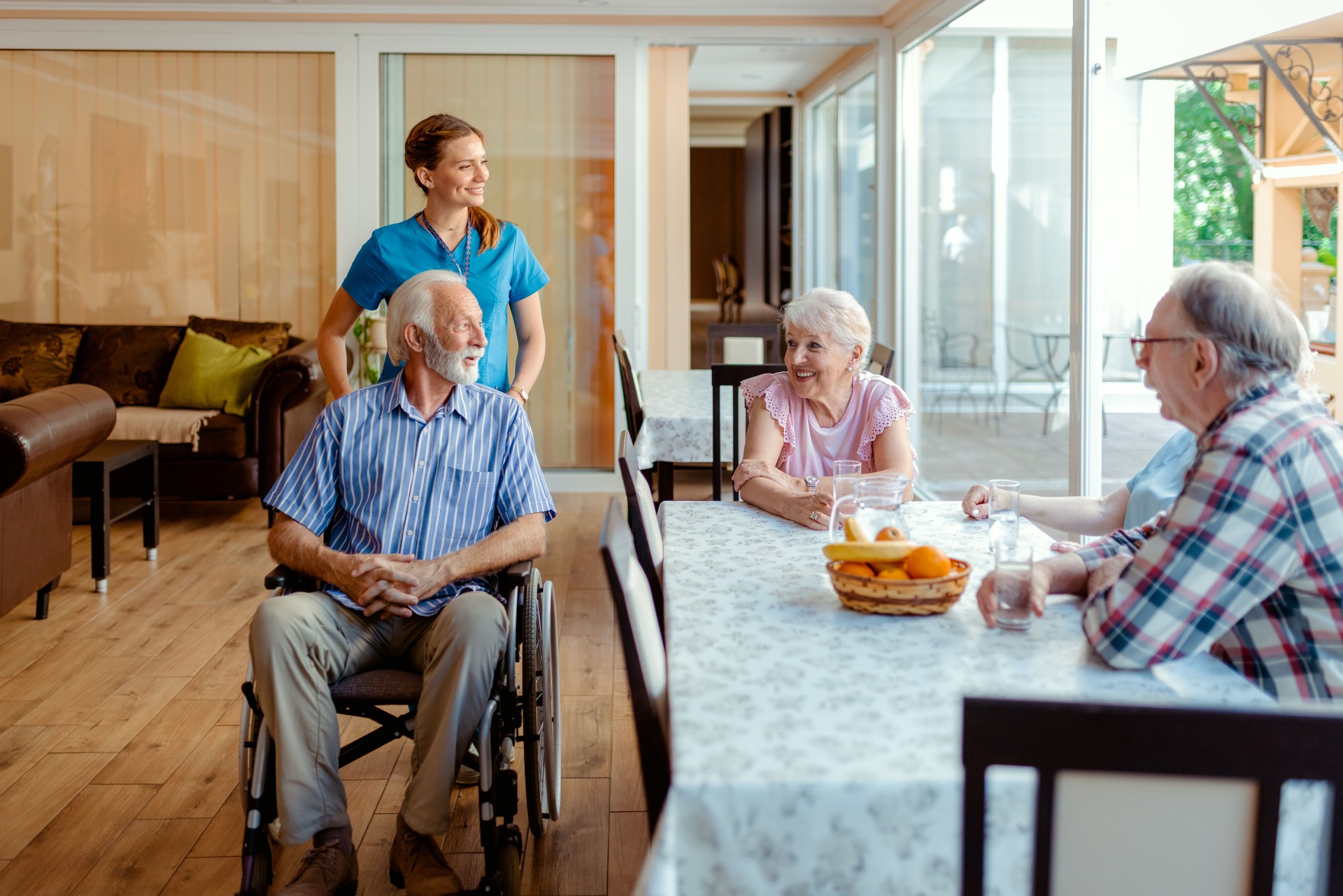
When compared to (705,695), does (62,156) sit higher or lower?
higher

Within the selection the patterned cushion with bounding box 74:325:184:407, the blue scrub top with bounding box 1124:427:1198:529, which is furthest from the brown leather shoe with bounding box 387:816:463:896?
the patterned cushion with bounding box 74:325:184:407

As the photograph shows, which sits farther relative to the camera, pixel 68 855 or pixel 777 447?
pixel 777 447

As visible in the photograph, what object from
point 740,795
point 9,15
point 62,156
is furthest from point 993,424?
point 9,15

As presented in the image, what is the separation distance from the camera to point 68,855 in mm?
2344

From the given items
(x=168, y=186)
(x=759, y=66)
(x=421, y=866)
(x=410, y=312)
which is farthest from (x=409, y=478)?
(x=759, y=66)

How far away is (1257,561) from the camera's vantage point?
1.32 metres

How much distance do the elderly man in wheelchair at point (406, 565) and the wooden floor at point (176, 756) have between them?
0.92 ft

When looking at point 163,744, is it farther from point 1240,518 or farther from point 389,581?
point 1240,518

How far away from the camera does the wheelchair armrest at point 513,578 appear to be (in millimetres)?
2205

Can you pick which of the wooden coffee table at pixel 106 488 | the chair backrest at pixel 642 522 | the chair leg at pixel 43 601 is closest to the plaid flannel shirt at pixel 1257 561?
the chair backrest at pixel 642 522

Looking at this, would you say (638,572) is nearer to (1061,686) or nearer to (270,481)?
(1061,686)

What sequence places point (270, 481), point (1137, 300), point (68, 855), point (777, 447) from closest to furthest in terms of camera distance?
point (68, 855), point (777, 447), point (1137, 300), point (270, 481)

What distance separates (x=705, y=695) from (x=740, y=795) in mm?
244

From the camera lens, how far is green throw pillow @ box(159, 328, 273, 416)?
→ 5645 millimetres
